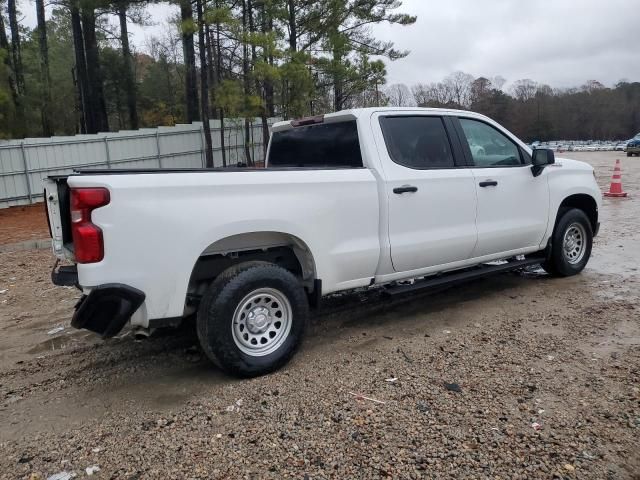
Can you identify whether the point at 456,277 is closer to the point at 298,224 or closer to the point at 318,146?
the point at 318,146

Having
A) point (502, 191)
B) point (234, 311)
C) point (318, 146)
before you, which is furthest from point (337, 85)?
point (234, 311)

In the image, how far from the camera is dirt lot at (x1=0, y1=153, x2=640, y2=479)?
2822 mm

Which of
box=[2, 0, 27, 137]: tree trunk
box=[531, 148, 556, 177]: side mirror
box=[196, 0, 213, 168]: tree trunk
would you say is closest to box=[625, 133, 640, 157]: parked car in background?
box=[196, 0, 213, 168]: tree trunk

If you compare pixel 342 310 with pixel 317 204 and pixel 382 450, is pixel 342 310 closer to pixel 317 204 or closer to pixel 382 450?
pixel 317 204

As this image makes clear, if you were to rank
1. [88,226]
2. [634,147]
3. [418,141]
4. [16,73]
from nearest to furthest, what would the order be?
[88,226], [418,141], [16,73], [634,147]

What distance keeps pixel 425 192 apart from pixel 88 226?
278 cm

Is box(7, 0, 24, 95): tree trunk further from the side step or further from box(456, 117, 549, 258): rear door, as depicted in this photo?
the side step

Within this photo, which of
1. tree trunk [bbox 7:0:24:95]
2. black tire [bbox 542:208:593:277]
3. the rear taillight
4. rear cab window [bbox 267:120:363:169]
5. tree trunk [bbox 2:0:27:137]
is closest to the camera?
the rear taillight

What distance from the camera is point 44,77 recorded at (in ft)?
79.8

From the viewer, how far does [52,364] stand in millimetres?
4297

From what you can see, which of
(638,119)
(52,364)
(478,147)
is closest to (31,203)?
(52,364)

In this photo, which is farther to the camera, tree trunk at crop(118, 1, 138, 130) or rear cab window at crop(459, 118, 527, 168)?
tree trunk at crop(118, 1, 138, 130)

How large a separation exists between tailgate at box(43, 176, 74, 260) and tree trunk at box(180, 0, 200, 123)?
42.8 ft

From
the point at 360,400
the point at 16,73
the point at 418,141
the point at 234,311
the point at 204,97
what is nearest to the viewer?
the point at 360,400
